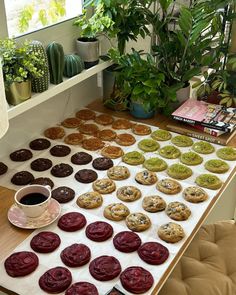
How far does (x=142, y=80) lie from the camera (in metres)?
1.48

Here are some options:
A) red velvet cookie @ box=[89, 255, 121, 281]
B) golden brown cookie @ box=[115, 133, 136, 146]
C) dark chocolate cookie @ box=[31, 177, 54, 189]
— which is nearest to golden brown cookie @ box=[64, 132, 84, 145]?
golden brown cookie @ box=[115, 133, 136, 146]

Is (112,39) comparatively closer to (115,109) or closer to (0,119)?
(115,109)

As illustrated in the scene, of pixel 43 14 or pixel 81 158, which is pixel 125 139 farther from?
pixel 43 14

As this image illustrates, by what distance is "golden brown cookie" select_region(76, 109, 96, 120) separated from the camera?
1.60m

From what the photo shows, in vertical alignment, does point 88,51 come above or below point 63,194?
above

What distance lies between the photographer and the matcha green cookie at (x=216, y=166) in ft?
4.24

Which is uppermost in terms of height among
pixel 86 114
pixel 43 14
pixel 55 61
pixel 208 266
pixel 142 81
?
Result: pixel 43 14

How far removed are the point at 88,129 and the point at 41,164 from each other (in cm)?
27

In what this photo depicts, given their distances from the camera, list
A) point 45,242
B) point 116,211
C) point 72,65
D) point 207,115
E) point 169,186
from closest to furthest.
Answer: point 45,242 → point 116,211 → point 169,186 → point 72,65 → point 207,115

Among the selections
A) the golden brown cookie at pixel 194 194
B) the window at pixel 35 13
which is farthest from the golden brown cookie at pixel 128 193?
the window at pixel 35 13

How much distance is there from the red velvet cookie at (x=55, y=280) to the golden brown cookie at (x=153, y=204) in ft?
0.97

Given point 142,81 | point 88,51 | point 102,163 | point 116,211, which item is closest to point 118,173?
point 102,163

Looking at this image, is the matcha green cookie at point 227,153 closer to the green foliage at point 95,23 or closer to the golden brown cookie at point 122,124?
the golden brown cookie at point 122,124

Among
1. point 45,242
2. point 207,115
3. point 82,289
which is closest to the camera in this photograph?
point 82,289
